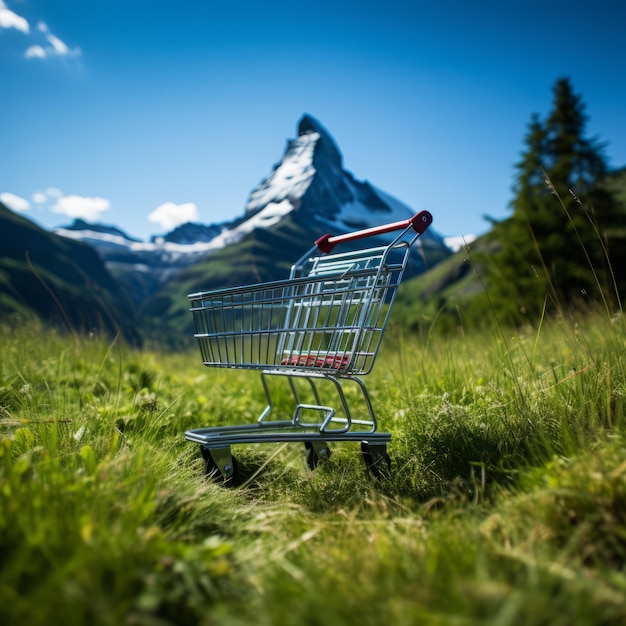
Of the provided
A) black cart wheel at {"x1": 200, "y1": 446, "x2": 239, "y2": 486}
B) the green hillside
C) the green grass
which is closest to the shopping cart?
black cart wheel at {"x1": 200, "y1": 446, "x2": 239, "y2": 486}

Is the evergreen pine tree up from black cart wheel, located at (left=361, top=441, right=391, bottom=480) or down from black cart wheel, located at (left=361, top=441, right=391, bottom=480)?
up

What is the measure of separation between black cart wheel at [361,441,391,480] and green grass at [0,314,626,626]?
78 millimetres

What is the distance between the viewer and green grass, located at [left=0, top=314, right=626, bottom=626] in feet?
5.12

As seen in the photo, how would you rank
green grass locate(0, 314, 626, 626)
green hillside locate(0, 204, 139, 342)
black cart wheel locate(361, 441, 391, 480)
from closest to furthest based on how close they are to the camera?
green grass locate(0, 314, 626, 626) < black cart wheel locate(361, 441, 391, 480) < green hillside locate(0, 204, 139, 342)

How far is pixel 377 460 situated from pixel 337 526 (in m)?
1.14

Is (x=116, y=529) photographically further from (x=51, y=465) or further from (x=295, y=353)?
(x=295, y=353)

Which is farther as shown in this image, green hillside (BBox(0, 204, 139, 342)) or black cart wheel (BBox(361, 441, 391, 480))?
green hillside (BBox(0, 204, 139, 342))

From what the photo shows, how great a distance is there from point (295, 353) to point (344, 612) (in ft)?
8.32

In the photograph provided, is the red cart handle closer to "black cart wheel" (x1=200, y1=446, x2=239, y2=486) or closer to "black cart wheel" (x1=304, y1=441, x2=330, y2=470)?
"black cart wheel" (x1=304, y1=441, x2=330, y2=470)

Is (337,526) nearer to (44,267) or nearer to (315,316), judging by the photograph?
(315,316)

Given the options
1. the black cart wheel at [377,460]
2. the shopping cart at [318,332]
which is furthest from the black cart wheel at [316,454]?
the black cart wheel at [377,460]

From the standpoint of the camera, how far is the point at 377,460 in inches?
144

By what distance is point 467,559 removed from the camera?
6.28 feet

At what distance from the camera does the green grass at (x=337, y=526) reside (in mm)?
1560
